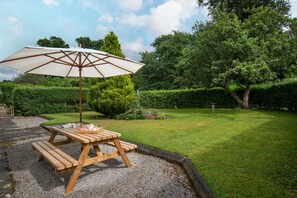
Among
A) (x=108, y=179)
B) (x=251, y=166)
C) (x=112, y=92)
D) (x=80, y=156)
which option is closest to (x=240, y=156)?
(x=251, y=166)

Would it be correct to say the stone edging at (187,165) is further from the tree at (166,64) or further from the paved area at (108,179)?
the tree at (166,64)

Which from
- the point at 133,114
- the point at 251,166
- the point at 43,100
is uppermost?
the point at 43,100

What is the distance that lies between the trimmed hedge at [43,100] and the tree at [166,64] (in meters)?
17.3

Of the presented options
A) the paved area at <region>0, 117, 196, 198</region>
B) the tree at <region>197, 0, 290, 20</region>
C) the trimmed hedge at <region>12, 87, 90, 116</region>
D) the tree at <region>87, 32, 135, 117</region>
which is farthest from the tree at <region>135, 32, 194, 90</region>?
the paved area at <region>0, 117, 196, 198</region>

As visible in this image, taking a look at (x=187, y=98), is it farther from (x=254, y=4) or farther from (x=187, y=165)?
(x=187, y=165)

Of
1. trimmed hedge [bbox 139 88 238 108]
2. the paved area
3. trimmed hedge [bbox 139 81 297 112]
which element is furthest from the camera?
trimmed hedge [bbox 139 88 238 108]

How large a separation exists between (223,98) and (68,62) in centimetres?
1579

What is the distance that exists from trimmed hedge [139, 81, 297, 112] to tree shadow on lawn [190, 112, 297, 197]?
8.71m

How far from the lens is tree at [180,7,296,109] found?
41.7 ft

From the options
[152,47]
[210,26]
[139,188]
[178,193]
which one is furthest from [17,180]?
[152,47]

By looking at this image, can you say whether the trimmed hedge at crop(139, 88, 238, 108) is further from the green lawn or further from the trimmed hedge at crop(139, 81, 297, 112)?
the green lawn

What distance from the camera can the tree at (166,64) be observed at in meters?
31.9

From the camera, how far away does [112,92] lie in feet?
38.9

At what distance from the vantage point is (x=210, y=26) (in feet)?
48.9
